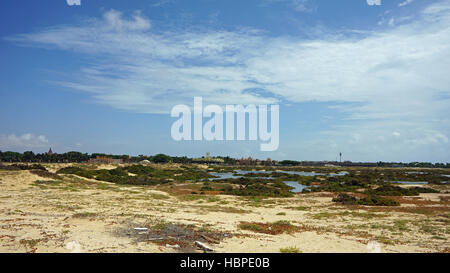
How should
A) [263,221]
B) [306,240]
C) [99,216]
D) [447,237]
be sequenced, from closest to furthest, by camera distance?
1. [306,240]
2. [447,237]
3. [99,216]
4. [263,221]

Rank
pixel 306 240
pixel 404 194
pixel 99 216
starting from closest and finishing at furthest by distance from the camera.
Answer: pixel 306 240 → pixel 99 216 → pixel 404 194

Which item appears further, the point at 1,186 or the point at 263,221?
the point at 1,186

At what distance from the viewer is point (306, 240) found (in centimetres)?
1455

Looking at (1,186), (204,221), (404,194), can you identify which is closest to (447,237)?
(204,221)
